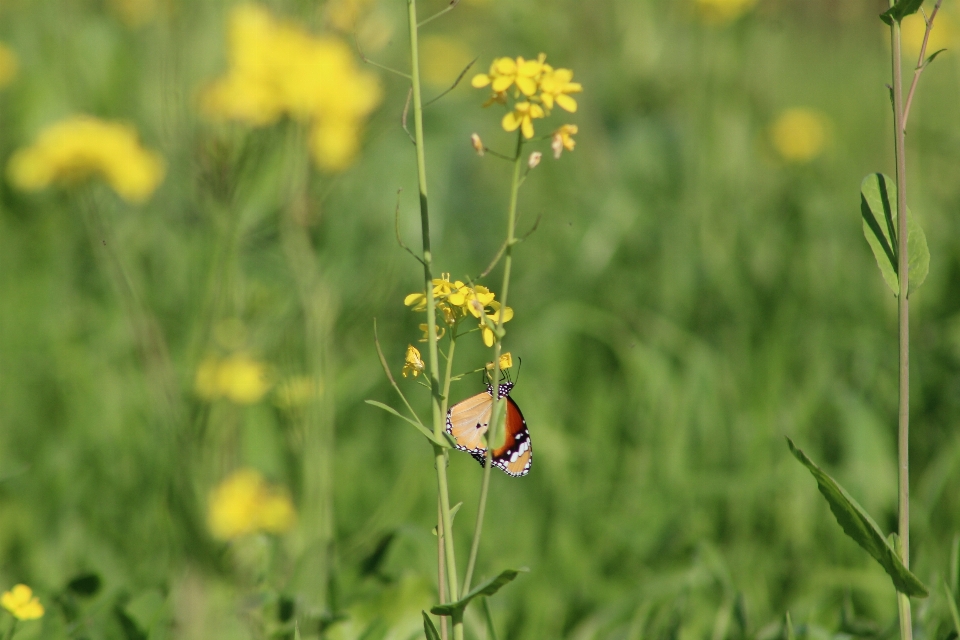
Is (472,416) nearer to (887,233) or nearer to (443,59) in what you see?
(887,233)

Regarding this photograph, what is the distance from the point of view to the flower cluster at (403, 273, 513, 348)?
839 mm

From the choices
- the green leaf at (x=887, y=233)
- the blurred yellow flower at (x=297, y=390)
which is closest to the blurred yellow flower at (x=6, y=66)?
the blurred yellow flower at (x=297, y=390)

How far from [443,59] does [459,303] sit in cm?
523

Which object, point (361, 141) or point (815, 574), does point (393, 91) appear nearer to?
point (361, 141)

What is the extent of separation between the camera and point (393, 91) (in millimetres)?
2256

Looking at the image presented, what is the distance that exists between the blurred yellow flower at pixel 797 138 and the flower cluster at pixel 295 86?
231 cm

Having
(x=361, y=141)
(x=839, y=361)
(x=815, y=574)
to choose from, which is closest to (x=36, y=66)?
(x=361, y=141)

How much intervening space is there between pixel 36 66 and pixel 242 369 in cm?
205

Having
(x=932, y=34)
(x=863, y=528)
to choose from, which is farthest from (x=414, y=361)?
(x=932, y=34)

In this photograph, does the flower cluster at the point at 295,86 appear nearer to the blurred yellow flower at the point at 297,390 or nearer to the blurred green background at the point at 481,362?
the blurred green background at the point at 481,362

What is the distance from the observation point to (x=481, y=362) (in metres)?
2.36

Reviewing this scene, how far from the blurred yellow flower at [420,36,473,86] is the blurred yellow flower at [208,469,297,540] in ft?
13.0

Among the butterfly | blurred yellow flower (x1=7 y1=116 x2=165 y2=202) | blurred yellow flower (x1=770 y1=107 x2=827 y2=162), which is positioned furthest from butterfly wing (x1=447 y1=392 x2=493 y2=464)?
blurred yellow flower (x1=770 y1=107 x2=827 y2=162)

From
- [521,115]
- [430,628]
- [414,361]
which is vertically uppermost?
[521,115]
